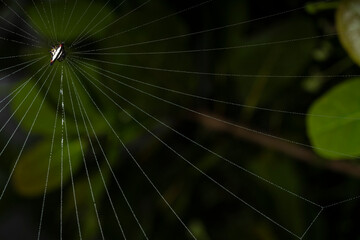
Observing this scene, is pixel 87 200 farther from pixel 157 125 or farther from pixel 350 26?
pixel 350 26

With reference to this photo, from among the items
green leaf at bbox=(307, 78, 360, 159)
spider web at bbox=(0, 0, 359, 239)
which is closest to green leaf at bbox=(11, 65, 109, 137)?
spider web at bbox=(0, 0, 359, 239)

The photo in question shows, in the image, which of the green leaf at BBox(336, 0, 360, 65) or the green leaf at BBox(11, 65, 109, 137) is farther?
the green leaf at BBox(11, 65, 109, 137)

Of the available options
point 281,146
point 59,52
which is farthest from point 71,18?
point 281,146

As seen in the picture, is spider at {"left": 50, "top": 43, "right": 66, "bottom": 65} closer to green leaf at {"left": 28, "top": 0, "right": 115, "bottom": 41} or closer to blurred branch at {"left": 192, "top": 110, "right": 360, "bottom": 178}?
green leaf at {"left": 28, "top": 0, "right": 115, "bottom": 41}

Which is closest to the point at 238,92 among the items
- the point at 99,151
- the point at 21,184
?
the point at 99,151

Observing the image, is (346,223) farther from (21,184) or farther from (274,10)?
(21,184)

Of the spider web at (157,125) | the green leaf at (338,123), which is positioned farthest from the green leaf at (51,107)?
the green leaf at (338,123)
